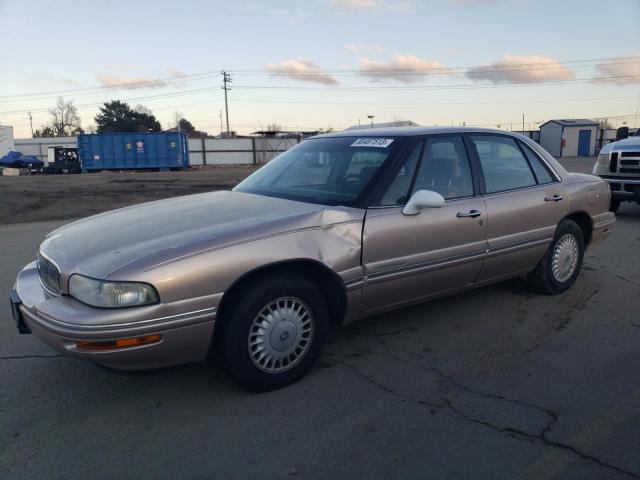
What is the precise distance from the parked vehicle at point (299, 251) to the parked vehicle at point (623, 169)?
5.29 m

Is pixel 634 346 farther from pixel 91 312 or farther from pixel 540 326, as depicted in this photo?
pixel 91 312

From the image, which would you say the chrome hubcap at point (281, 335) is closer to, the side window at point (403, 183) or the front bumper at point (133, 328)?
the front bumper at point (133, 328)

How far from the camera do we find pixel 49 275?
123 inches

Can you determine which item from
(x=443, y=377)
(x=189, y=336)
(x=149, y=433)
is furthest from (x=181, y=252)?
(x=443, y=377)

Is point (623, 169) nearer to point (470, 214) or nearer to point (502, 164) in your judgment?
point (502, 164)

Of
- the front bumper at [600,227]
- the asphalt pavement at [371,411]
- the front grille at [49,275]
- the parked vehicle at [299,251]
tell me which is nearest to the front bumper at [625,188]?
the front bumper at [600,227]

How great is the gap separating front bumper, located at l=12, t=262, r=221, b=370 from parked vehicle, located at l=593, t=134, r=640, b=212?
8.46 m

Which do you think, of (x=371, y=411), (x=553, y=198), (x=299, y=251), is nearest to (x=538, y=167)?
(x=553, y=198)

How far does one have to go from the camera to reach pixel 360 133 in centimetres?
428

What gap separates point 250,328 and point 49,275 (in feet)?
4.24

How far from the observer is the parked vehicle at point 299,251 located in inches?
106

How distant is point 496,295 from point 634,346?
1.40 metres

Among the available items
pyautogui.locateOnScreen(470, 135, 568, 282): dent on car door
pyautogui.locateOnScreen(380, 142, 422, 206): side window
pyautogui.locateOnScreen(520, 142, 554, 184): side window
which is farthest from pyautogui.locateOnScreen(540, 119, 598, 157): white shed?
pyautogui.locateOnScreen(380, 142, 422, 206): side window

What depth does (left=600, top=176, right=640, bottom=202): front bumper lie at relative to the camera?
9059 millimetres
